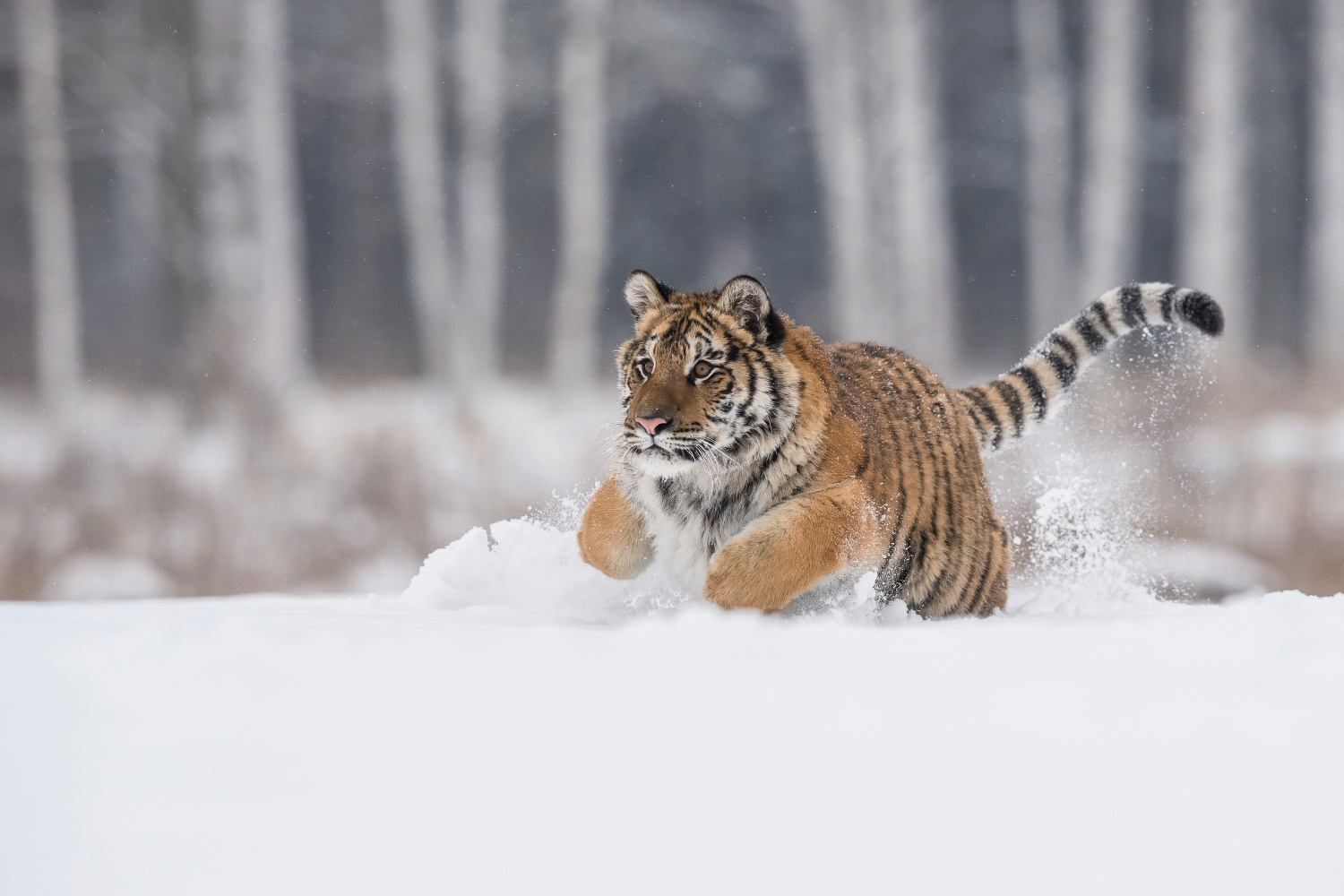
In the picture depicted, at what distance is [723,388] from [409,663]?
1.33 metres

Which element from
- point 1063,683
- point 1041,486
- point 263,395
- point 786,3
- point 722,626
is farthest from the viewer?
point 786,3

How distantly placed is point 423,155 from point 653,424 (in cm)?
1172

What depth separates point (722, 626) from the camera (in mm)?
2662

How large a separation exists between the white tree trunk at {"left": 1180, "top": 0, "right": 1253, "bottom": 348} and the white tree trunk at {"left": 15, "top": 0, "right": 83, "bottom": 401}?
12.4m

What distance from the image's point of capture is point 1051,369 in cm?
461

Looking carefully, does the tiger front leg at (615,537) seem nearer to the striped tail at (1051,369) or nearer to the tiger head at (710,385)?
the tiger head at (710,385)

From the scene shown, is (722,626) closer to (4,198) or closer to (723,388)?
(723,388)

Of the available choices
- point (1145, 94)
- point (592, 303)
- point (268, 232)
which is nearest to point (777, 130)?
point (1145, 94)

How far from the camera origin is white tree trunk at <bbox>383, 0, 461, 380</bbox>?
14016 mm

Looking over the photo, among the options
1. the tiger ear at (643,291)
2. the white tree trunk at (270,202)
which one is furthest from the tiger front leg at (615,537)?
the white tree trunk at (270,202)

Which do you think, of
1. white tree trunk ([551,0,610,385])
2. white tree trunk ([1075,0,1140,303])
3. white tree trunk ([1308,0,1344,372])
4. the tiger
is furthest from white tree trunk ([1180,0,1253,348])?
the tiger

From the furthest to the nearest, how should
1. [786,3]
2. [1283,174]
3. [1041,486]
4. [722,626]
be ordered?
[1283,174], [786,3], [1041,486], [722,626]

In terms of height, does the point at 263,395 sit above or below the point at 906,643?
below

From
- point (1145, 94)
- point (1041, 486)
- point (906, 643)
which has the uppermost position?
point (1145, 94)
